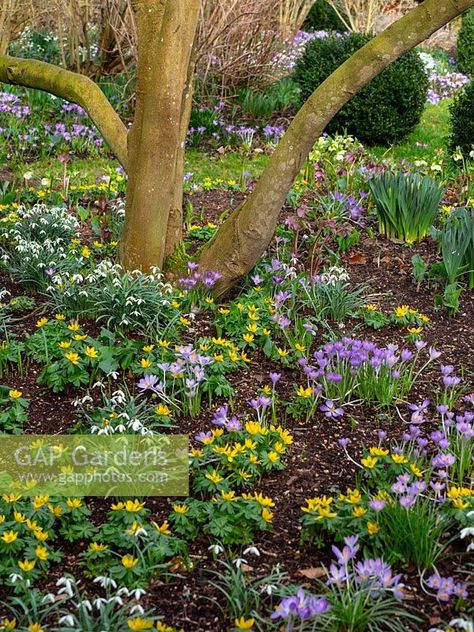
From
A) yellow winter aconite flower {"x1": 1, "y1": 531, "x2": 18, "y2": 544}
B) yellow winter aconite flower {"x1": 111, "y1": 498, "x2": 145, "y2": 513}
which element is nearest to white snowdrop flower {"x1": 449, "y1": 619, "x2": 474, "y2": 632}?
yellow winter aconite flower {"x1": 111, "y1": 498, "x2": 145, "y2": 513}

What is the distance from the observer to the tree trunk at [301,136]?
390 cm

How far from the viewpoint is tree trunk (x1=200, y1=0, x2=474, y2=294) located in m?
3.90

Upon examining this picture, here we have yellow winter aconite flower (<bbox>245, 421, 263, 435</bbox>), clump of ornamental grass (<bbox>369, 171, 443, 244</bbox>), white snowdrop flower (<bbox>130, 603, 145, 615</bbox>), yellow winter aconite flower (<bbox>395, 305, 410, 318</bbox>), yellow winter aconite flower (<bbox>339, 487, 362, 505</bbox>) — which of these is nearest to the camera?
white snowdrop flower (<bbox>130, 603, 145, 615</bbox>)

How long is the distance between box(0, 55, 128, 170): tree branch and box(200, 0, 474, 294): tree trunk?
0.72 metres

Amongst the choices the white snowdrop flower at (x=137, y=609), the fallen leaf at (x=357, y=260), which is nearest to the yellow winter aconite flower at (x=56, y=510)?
the white snowdrop flower at (x=137, y=609)

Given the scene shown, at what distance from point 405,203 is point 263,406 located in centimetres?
229

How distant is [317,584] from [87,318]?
6.77ft

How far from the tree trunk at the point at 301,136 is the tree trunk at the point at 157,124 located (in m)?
0.33

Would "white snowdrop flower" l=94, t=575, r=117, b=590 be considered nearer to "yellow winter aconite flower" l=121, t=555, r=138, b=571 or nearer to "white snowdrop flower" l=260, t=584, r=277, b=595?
"yellow winter aconite flower" l=121, t=555, r=138, b=571

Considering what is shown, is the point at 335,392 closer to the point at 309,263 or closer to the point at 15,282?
the point at 309,263

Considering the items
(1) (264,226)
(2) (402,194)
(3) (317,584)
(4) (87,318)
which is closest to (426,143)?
(2) (402,194)

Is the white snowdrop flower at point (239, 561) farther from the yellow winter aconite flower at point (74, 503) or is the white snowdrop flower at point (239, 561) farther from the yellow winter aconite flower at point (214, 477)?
the yellow winter aconite flower at point (74, 503)

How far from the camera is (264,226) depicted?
13.8 feet

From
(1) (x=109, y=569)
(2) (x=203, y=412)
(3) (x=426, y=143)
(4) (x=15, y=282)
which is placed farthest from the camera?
(3) (x=426, y=143)
